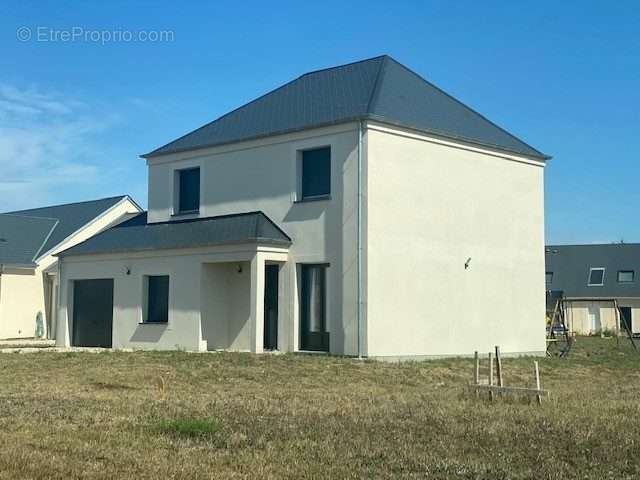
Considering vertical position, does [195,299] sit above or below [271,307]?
above

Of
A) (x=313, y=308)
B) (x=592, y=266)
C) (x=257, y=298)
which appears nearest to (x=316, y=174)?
(x=313, y=308)

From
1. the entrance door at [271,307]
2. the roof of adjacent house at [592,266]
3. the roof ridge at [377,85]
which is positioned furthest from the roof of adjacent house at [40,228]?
the roof of adjacent house at [592,266]

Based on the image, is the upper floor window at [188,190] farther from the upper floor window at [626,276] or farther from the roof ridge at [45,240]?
the upper floor window at [626,276]

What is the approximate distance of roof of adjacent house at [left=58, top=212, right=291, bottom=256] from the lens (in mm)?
25000

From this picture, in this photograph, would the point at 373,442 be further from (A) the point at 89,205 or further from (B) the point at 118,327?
(A) the point at 89,205

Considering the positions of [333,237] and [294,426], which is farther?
[333,237]

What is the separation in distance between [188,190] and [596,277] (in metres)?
43.5

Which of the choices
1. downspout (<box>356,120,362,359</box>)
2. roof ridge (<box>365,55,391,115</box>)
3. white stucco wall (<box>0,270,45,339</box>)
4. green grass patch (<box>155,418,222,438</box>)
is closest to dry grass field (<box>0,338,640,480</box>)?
green grass patch (<box>155,418,222,438</box>)

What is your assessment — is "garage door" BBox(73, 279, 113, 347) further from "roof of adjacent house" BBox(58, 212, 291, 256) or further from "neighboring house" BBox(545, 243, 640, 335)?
"neighboring house" BBox(545, 243, 640, 335)

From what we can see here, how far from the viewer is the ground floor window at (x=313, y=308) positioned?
2464 centimetres

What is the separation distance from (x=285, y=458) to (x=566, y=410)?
578 centimetres

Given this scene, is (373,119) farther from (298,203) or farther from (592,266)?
(592,266)

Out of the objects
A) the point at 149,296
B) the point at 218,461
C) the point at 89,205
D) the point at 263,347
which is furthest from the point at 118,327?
the point at 218,461

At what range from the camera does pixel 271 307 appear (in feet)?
85.5
